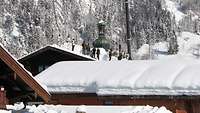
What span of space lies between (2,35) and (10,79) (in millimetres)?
187322

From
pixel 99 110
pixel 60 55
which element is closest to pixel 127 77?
pixel 99 110

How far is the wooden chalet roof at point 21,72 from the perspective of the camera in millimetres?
14195

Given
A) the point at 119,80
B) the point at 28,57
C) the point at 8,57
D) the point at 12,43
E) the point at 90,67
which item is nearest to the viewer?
the point at 8,57

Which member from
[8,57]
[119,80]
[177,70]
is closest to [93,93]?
[119,80]

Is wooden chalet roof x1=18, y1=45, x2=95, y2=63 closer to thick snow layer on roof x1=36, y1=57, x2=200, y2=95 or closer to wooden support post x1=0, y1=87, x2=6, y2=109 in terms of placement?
thick snow layer on roof x1=36, y1=57, x2=200, y2=95

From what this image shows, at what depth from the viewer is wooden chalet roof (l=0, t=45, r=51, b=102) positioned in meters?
14.2

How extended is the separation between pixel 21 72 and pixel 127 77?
13043 mm

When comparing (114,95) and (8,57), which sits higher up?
(8,57)

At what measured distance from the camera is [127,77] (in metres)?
27.1

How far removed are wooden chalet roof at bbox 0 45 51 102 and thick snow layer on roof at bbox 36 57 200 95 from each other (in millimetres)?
10527

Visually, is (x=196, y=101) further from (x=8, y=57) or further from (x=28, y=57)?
(x=28, y=57)

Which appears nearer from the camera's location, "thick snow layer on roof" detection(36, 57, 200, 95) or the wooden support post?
the wooden support post

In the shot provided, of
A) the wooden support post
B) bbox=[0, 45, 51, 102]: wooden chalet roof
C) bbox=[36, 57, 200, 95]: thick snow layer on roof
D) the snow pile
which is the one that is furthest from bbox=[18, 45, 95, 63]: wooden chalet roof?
bbox=[0, 45, 51, 102]: wooden chalet roof

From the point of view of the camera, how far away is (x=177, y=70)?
89.4 ft
